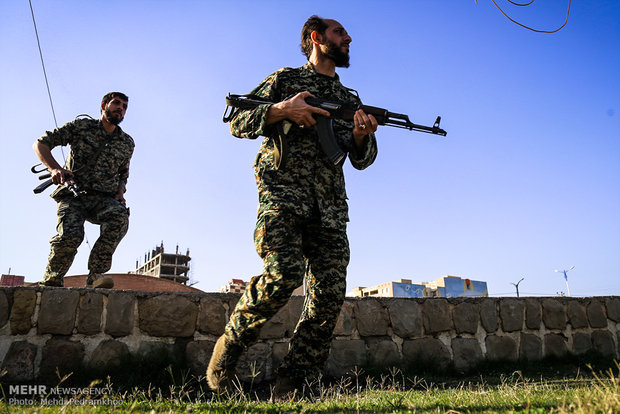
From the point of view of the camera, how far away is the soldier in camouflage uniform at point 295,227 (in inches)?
97.0

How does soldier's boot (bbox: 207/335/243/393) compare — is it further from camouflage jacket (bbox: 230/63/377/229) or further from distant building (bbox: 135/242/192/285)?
distant building (bbox: 135/242/192/285)

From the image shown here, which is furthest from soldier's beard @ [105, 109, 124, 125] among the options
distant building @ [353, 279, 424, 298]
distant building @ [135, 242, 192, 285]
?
distant building @ [135, 242, 192, 285]

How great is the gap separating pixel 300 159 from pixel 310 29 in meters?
1.17

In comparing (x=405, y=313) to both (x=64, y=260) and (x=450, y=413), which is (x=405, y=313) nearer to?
Result: (x=450, y=413)

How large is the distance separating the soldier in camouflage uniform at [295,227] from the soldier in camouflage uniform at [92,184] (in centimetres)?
208

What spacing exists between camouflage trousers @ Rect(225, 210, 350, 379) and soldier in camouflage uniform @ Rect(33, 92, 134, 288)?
214 centimetres

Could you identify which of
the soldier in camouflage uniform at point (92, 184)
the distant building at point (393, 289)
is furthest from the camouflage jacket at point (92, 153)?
the distant building at point (393, 289)

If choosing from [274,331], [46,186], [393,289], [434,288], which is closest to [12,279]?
[46,186]

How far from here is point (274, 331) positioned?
4.03 metres

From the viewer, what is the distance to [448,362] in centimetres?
462

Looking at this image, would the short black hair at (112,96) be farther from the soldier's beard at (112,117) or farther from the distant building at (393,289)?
the distant building at (393,289)

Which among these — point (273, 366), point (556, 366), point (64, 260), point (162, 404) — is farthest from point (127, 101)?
point (556, 366)

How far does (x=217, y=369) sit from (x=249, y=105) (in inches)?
70.1

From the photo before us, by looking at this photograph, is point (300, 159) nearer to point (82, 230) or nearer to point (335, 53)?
point (335, 53)
